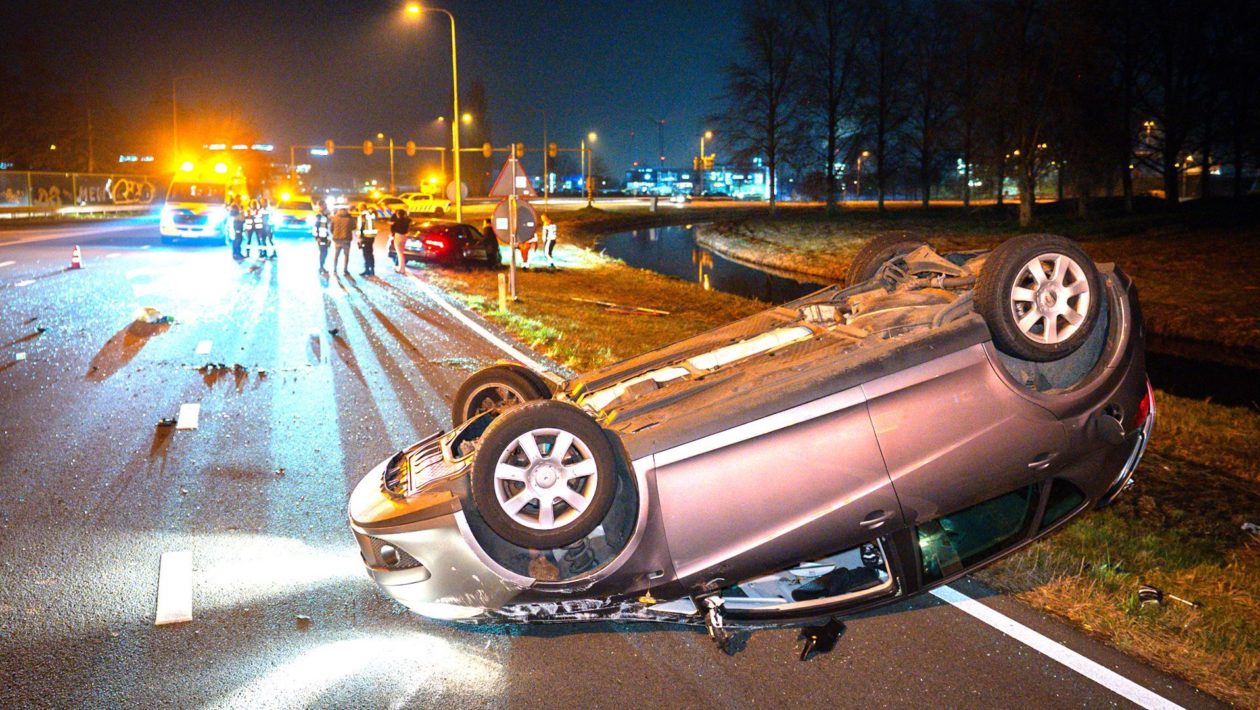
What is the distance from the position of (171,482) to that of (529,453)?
3834mm

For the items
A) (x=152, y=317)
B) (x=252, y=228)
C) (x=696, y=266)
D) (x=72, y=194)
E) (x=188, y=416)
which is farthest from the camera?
(x=72, y=194)

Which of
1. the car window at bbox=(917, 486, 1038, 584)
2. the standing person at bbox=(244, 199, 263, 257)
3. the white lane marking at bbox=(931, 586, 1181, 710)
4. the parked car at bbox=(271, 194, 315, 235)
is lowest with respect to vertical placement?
the white lane marking at bbox=(931, 586, 1181, 710)

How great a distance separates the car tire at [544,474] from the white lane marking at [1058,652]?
6.30ft

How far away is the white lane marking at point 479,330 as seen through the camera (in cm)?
1191

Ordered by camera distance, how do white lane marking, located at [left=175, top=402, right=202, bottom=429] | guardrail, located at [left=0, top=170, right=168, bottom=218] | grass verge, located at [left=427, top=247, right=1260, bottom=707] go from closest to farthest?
grass verge, located at [left=427, top=247, right=1260, bottom=707], white lane marking, located at [left=175, top=402, right=202, bottom=429], guardrail, located at [left=0, top=170, right=168, bottom=218]

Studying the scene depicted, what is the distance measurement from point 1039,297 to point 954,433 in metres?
0.77

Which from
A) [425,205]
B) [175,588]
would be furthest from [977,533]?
[425,205]

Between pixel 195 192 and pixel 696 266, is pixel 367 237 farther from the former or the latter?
pixel 696 266

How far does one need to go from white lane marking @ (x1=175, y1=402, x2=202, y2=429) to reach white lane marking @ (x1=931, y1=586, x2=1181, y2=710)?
20.8 feet

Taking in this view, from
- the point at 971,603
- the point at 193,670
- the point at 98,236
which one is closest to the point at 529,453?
the point at 193,670

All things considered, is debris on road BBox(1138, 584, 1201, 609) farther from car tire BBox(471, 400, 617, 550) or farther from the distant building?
the distant building

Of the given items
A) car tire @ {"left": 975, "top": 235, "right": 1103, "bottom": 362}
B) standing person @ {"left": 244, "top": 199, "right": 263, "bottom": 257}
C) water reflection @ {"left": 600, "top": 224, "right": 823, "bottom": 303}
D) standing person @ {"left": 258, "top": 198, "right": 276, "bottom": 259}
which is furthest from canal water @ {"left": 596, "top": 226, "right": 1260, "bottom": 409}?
standing person @ {"left": 244, "top": 199, "right": 263, "bottom": 257}

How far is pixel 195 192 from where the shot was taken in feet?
111

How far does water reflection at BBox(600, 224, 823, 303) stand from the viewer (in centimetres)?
2868
